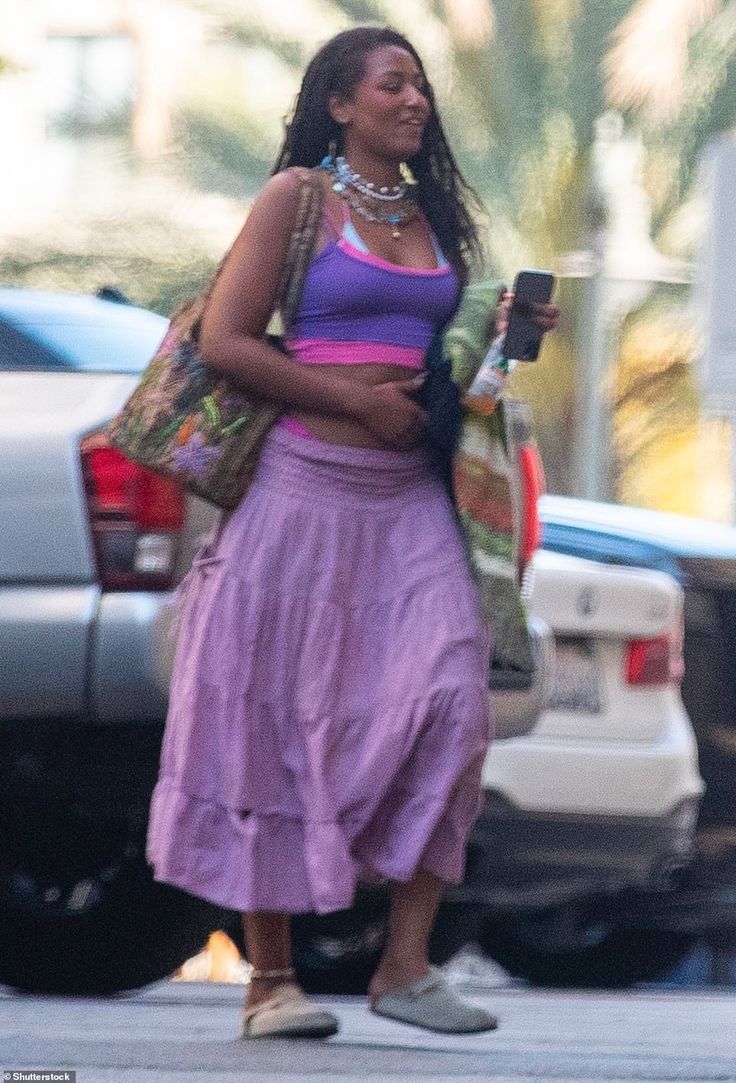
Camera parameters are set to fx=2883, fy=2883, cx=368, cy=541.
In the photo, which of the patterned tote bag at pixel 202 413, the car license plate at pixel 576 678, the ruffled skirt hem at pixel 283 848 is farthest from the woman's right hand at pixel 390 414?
the car license plate at pixel 576 678

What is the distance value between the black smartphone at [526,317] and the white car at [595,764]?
235 cm

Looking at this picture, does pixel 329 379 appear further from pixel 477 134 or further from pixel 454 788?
pixel 477 134

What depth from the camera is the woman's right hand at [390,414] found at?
451 cm

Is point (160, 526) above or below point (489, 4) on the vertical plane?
below

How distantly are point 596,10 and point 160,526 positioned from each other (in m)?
13.5

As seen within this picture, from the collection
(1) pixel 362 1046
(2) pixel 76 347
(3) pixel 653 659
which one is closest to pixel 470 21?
(3) pixel 653 659

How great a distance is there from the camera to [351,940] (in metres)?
7.29

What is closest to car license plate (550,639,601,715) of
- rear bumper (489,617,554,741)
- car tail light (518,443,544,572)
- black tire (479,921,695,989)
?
black tire (479,921,695,989)

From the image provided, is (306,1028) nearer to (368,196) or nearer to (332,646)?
(332,646)

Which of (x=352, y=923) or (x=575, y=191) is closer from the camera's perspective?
(x=352, y=923)

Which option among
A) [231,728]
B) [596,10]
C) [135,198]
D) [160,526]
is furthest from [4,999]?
[135,198]

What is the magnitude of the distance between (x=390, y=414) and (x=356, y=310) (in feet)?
0.59

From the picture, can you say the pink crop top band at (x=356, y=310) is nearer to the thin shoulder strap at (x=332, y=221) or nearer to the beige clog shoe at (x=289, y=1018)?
the thin shoulder strap at (x=332, y=221)

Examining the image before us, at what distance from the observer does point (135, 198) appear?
22.6 m
